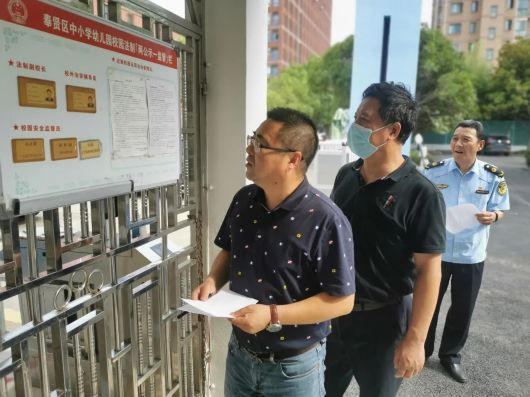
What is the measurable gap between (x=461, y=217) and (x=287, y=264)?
2075mm

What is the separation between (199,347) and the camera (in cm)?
234

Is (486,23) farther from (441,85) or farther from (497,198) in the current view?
(497,198)

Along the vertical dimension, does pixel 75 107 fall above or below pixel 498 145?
above

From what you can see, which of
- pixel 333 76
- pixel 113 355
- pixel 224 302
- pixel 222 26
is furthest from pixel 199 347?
pixel 333 76

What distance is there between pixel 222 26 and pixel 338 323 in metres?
1.54

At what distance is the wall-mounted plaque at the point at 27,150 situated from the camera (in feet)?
3.63

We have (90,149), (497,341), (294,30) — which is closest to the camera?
(90,149)

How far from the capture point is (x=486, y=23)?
124 ft

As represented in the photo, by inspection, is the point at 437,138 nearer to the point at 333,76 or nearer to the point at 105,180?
the point at 333,76

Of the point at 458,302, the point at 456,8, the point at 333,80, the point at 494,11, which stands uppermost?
the point at 456,8

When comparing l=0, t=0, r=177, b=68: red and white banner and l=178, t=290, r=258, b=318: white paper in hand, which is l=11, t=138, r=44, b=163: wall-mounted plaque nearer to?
l=0, t=0, r=177, b=68: red and white banner

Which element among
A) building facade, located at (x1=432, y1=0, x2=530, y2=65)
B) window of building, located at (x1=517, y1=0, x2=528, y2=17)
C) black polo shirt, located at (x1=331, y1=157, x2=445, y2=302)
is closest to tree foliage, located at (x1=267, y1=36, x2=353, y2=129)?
building facade, located at (x1=432, y1=0, x2=530, y2=65)

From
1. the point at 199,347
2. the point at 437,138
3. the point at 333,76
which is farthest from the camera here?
the point at 437,138

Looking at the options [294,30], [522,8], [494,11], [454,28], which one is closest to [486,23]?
[494,11]
